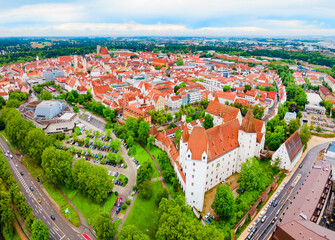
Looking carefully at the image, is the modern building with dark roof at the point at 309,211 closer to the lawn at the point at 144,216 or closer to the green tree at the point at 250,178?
the green tree at the point at 250,178

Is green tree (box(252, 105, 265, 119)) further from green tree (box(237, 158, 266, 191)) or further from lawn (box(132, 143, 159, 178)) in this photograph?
lawn (box(132, 143, 159, 178))

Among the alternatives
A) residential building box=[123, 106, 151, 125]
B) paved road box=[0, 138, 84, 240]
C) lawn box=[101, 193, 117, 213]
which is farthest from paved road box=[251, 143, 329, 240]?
residential building box=[123, 106, 151, 125]

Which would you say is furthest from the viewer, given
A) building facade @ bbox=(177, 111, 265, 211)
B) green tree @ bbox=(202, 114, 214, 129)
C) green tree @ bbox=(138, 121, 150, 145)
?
green tree @ bbox=(202, 114, 214, 129)

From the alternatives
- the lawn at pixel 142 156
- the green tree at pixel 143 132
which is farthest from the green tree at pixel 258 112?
the lawn at pixel 142 156

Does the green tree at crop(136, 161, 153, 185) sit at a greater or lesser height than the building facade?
lesser

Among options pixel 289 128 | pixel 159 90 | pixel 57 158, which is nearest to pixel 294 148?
pixel 289 128

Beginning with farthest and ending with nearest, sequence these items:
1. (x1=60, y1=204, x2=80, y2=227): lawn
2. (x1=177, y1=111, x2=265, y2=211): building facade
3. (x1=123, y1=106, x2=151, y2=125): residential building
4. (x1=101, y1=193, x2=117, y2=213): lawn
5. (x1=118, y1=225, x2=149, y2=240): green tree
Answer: (x1=123, y1=106, x2=151, y2=125): residential building, (x1=101, y1=193, x2=117, y2=213): lawn, (x1=60, y1=204, x2=80, y2=227): lawn, (x1=177, y1=111, x2=265, y2=211): building facade, (x1=118, y1=225, x2=149, y2=240): green tree

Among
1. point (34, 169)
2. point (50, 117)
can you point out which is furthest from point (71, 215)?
point (50, 117)
